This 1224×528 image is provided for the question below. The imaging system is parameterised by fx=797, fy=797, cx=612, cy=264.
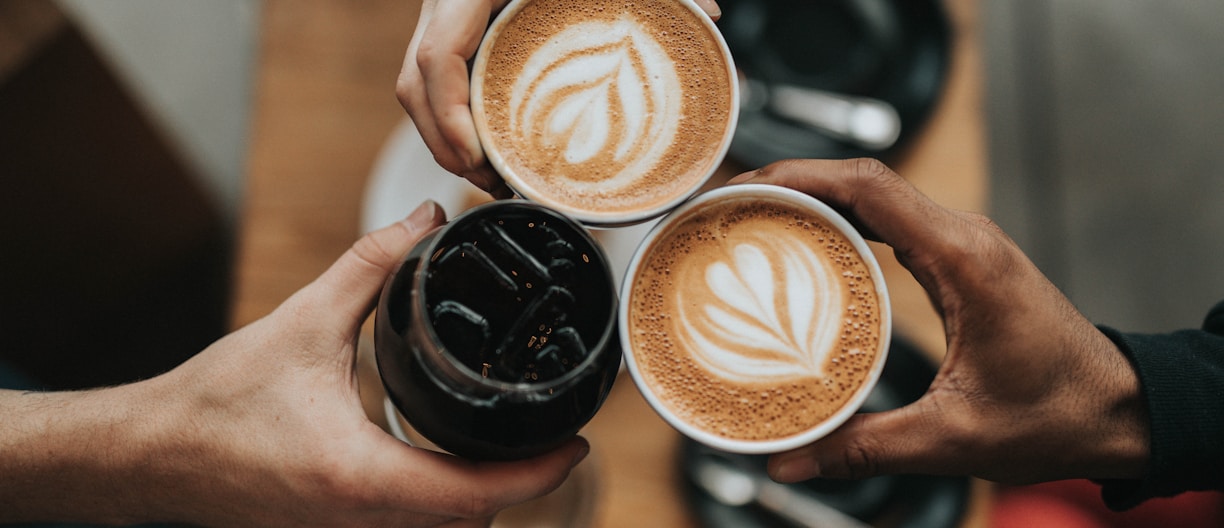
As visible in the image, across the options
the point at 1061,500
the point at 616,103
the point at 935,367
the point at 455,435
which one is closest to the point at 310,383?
the point at 455,435

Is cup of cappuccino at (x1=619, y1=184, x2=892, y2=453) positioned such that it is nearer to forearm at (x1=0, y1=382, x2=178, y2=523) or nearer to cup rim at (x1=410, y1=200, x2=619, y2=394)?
cup rim at (x1=410, y1=200, x2=619, y2=394)

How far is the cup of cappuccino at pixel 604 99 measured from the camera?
0.83 m

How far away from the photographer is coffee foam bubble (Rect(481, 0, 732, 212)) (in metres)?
0.84

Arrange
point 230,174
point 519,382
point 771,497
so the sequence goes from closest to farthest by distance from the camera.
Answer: point 519,382 < point 771,497 < point 230,174

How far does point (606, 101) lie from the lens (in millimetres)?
850

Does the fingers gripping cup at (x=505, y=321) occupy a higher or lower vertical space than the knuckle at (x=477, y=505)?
higher

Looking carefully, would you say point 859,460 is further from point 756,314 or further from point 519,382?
point 519,382

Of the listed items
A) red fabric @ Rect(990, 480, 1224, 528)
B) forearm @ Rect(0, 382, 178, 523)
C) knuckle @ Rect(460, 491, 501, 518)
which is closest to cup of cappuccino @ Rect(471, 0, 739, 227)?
knuckle @ Rect(460, 491, 501, 518)

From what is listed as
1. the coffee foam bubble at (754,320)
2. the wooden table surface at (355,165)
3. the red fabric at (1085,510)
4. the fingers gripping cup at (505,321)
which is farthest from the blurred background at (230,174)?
the fingers gripping cup at (505,321)

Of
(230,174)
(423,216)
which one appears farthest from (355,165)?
(230,174)

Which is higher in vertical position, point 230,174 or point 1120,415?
point 1120,415

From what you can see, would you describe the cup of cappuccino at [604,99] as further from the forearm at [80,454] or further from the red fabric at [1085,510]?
the red fabric at [1085,510]

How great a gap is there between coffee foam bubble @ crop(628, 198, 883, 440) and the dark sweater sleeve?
0.32 m

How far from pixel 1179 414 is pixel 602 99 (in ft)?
2.30
